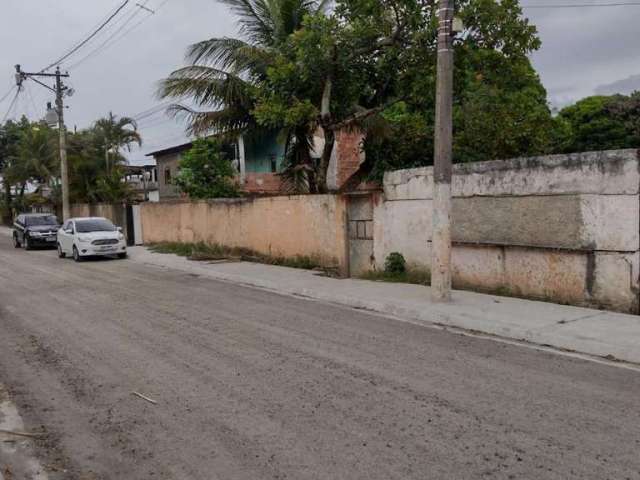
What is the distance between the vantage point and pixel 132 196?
1357 inches

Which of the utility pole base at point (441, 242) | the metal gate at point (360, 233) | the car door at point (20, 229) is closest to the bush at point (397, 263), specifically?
the metal gate at point (360, 233)

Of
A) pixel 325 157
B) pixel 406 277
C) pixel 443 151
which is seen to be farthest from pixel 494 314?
pixel 325 157

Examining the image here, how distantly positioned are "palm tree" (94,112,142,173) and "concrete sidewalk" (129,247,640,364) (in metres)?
25.1

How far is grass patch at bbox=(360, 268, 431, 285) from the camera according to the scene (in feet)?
39.4

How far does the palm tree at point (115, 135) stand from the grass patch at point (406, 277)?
26.8 m

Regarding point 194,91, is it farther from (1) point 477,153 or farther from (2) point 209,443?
(2) point 209,443

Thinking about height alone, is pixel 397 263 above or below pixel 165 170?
below

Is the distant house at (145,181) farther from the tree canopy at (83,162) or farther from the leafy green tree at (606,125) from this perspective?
the leafy green tree at (606,125)

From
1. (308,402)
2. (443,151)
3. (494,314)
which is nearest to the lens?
(308,402)

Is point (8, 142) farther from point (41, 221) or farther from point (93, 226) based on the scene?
point (93, 226)

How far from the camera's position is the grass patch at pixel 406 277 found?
12016 mm

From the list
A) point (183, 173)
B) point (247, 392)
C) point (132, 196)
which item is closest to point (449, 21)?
point (247, 392)

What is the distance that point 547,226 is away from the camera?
963 cm

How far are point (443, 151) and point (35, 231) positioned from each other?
23.6 m
